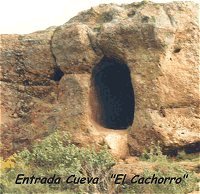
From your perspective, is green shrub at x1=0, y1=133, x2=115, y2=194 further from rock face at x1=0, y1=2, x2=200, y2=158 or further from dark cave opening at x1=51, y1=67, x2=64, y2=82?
dark cave opening at x1=51, y1=67, x2=64, y2=82

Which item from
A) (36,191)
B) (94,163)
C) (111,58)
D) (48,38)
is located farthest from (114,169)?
(48,38)

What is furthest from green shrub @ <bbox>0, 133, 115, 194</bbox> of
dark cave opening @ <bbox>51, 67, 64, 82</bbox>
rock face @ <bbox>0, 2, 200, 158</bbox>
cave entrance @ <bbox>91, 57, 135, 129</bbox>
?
dark cave opening @ <bbox>51, 67, 64, 82</bbox>

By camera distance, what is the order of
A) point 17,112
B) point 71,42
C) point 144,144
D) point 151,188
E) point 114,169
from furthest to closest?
point 17,112 < point 71,42 < point 144,144 < point 114,169 < point 151,188

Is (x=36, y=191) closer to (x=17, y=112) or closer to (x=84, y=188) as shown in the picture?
(x=84, y=188)

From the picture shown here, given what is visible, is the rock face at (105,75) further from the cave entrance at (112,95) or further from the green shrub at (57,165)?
the green shrub at (57,165)

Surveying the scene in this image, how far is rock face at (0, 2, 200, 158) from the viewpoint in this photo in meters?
13.5

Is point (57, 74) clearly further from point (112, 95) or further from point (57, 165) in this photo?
point (57, 165)

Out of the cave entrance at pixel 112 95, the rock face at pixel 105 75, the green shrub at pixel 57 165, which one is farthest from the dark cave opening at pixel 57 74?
the green shrub at pixel 57 165

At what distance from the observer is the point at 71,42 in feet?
47.3

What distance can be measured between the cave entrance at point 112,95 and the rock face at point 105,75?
54mm

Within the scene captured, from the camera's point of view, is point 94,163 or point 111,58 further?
point 111,58

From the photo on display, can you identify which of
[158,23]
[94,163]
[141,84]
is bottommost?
[94,163]

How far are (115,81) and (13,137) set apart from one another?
2.93 meters

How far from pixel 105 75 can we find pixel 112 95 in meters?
0.58
